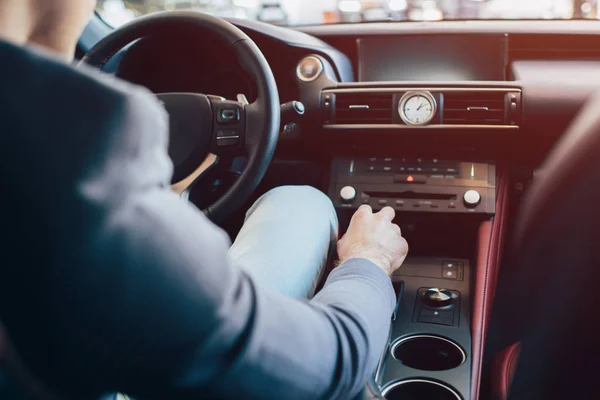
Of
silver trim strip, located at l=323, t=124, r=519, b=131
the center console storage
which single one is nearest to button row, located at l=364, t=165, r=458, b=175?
silver trim strip, located at l=323, t=124, r=519, b=131

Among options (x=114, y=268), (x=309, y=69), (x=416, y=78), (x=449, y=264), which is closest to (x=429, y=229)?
(x=449, y=264)

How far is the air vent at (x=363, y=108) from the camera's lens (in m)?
1.70

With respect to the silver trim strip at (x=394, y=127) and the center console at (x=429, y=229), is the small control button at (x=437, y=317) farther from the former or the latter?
the silver trim strip at (x=394, y=127)

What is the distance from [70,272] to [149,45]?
1.27 meters

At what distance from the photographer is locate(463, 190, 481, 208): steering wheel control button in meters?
1.62

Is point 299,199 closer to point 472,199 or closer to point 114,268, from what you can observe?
point 472,199

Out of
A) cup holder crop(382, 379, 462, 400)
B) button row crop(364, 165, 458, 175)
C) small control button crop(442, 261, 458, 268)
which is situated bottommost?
cup holder crop(382, 379, 462, 400)

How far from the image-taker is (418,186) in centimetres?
167

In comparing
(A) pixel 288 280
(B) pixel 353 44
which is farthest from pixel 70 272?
(B) pixel 353 44

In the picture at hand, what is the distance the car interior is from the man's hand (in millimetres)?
238

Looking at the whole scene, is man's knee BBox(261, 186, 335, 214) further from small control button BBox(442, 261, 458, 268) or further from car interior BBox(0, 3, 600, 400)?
small control button BBox(442, 261, 458, 268)

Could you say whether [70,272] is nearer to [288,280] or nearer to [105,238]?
[105,238]

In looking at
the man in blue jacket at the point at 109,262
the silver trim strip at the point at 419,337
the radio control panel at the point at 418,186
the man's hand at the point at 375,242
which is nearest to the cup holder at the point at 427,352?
the silver trim strip at the point at 419,337

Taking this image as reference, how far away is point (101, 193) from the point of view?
0.47 meters
